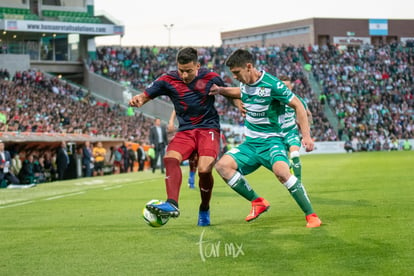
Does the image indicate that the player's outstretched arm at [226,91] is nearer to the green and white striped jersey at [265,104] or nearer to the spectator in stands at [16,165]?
the green and white striped jersey at [265,104]

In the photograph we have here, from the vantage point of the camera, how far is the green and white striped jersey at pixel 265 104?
30.5 feet

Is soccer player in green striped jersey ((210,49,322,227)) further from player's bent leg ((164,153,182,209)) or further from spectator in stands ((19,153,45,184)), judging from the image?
spectator in stands ((19,153,45,184))

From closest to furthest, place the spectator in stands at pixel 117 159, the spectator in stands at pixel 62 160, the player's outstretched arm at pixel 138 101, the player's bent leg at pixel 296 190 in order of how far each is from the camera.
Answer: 1. the player's bent leg at pixel 296 190
2. the player's outstretched arm at pixel 138 101
3. the spectator in stands at pixel 62 160
4. the spectator in stands at pixel 117 159

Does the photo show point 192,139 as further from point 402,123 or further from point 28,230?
point 402,123

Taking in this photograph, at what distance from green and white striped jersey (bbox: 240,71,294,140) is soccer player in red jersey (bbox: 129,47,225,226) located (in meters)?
0.41

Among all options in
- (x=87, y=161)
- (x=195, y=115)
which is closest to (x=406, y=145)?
(x=87, y=161)

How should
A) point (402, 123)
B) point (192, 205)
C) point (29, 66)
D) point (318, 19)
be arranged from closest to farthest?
point (192, 205)
point (29, 66)
point (402, 123)
point (318, 19)

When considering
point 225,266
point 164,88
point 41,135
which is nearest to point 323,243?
point 225,266

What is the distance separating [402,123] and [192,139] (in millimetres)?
58222

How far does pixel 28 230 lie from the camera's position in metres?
9.96

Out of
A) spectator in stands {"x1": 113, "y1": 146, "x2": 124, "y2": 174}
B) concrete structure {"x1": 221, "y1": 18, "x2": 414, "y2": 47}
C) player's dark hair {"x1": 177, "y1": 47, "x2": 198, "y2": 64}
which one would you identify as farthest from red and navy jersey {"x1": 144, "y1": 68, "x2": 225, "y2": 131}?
concrete structure {"x1": 221, "y1": 18, "x2": 414, "y2": 47}

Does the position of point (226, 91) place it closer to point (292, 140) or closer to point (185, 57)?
point (185, 57)

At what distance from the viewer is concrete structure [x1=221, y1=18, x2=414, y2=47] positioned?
104438 mm
